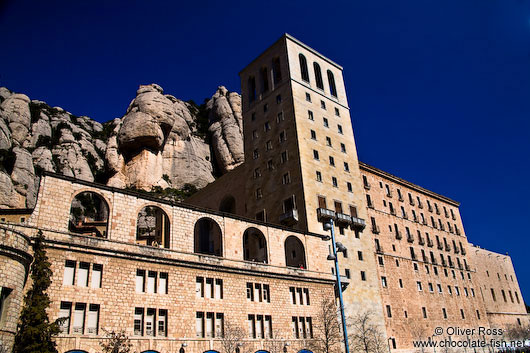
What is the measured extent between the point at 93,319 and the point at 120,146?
204 feet

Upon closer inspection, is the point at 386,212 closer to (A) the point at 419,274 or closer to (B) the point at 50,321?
(A) the point at 419,274

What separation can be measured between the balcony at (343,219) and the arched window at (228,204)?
56.8ft

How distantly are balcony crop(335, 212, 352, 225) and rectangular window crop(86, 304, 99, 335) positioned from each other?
91.8ft

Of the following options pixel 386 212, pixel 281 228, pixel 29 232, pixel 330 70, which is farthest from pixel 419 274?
pixel 29 232

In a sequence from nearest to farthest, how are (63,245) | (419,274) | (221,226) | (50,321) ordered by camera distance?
1. (50,321)
2. (63,245)
3. (221,226)
4. (419,274)

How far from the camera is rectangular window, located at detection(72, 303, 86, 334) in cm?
2650

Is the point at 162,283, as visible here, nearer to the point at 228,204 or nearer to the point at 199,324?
the point at 199,324

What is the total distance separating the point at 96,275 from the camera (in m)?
28.5

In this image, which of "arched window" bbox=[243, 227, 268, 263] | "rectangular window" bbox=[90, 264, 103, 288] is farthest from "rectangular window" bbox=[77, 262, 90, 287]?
"arched window" bbox=[243, 227, 268, 263]

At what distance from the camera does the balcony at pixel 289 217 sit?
46750 millimetres

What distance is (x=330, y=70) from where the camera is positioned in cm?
6253

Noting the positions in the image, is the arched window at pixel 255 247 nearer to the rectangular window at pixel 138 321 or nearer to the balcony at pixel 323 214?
the balcony at pixel 323 214

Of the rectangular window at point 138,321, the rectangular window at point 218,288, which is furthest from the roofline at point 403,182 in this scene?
the rectangular window at point 138,321

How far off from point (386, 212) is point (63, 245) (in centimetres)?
4158
